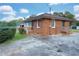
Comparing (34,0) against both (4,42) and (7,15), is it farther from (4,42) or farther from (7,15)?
(4,42)

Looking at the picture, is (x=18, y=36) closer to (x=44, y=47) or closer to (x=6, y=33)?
(x=6, y=33)

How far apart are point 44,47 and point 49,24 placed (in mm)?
285

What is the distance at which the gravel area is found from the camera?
3.80m

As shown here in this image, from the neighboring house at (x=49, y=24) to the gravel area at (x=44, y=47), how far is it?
0.24 feet

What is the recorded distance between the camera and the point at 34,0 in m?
3.83

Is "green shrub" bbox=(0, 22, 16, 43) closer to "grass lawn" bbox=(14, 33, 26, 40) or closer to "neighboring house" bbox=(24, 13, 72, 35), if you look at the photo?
"grass lawn" bbox=(14, 33, 26, 40)

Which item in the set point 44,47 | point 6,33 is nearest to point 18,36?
point 6,33

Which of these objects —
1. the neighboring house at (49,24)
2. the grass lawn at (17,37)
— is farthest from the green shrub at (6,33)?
the neighboring house at (49,24)

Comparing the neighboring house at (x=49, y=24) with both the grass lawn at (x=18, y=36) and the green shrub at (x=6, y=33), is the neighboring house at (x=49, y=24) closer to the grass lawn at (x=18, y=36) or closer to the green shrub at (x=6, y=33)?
the grass lawn at (x=18, y=36)

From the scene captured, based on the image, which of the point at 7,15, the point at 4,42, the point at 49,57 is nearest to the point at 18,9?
the point at 7,15

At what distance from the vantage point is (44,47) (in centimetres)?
383

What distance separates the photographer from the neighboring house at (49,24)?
3.84m

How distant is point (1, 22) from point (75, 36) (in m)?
0.90

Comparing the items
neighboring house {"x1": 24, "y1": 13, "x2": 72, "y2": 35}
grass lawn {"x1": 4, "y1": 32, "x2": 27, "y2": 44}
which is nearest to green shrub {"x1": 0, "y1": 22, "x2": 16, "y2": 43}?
grass lawn {"x1": 4, "y1": 32, "x2": 27, "y2": 44}
